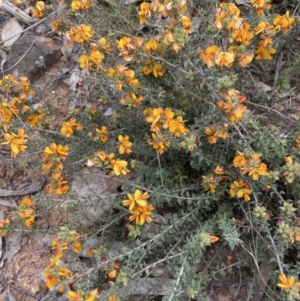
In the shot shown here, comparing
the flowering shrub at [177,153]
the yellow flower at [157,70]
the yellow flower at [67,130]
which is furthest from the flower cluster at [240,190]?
the yellow flower at [67,130]

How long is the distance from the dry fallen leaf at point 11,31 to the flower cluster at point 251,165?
3406 millimetres

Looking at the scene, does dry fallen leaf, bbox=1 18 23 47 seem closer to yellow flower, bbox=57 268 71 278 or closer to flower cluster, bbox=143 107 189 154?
flower cluster, bbox=143 107 189 154

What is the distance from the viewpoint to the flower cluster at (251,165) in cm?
286

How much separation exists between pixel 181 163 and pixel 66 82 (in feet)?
6.12

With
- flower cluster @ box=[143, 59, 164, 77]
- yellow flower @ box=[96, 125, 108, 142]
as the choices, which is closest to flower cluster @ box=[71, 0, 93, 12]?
flower cluster @ box=[143, 59, 164, 77]

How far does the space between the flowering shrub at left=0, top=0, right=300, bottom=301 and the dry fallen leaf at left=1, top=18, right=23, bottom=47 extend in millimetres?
1564

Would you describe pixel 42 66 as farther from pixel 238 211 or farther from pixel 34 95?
pixel 238 211

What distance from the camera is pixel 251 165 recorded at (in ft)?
9.37

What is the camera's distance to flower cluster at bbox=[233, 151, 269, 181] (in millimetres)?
2855

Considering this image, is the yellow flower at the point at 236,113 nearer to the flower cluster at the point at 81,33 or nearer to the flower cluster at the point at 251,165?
the flower cluster at the point at 251,165

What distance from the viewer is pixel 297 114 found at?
3998 mm

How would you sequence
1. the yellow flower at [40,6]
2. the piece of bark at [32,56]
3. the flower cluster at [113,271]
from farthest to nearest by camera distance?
the piece of bark at [32,56] < the yellow flower at [40,6] < the flower cluster at [113,271]

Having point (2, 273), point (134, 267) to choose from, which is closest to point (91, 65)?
point (134, 267)

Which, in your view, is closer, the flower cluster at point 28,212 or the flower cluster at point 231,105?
the flower cluster at point 231,105
